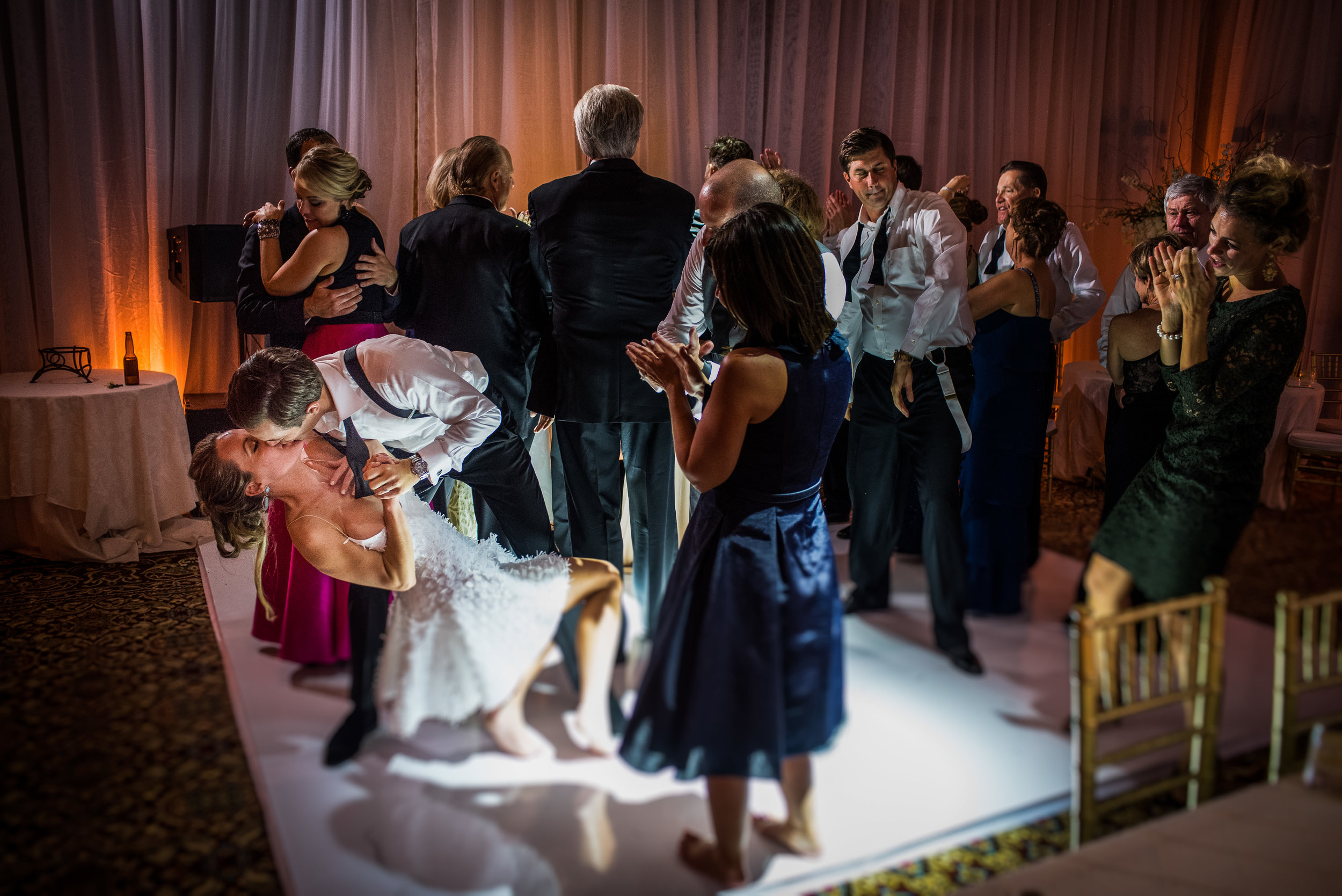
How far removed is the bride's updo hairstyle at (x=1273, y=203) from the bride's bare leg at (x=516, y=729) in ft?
4.43

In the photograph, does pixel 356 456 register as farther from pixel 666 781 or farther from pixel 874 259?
pixel 874 259

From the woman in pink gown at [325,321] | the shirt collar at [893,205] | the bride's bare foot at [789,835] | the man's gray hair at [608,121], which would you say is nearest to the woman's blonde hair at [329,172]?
the woman in pink gown at [325,321]

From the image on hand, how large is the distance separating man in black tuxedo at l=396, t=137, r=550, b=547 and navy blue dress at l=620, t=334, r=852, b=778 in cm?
61

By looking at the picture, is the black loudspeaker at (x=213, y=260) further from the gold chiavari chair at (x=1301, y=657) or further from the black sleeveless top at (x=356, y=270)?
the gold chiavari chair at (x=1301, y=657)

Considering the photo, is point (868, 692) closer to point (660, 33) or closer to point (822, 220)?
point (822, 220)

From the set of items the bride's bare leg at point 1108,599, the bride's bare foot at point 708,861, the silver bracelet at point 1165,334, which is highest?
the silver bracelet at point 1165,334

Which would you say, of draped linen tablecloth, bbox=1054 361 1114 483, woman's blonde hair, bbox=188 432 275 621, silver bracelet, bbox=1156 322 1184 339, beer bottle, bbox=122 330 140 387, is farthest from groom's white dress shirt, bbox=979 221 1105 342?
beer bottle, bbox=122 330 140 387

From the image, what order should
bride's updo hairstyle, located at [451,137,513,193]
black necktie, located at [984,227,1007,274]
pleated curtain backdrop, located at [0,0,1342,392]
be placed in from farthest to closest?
pleated curtain backdrop, located at [0,0,1342,392], black necktie, located at [984,227,1007,274], bride's updo hairstyle, located at [451,137,513,193]

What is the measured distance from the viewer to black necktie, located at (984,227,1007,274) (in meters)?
2.57

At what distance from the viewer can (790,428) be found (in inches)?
57.9

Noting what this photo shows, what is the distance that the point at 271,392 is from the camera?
1558 mm

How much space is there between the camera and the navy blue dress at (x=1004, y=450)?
5.28 feet

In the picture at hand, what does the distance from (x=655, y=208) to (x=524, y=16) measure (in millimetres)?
3137

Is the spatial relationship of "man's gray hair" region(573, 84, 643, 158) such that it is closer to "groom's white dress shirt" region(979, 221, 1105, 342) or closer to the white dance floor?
"groom's white dress shirt" region(979, 221, 1105, 342)
